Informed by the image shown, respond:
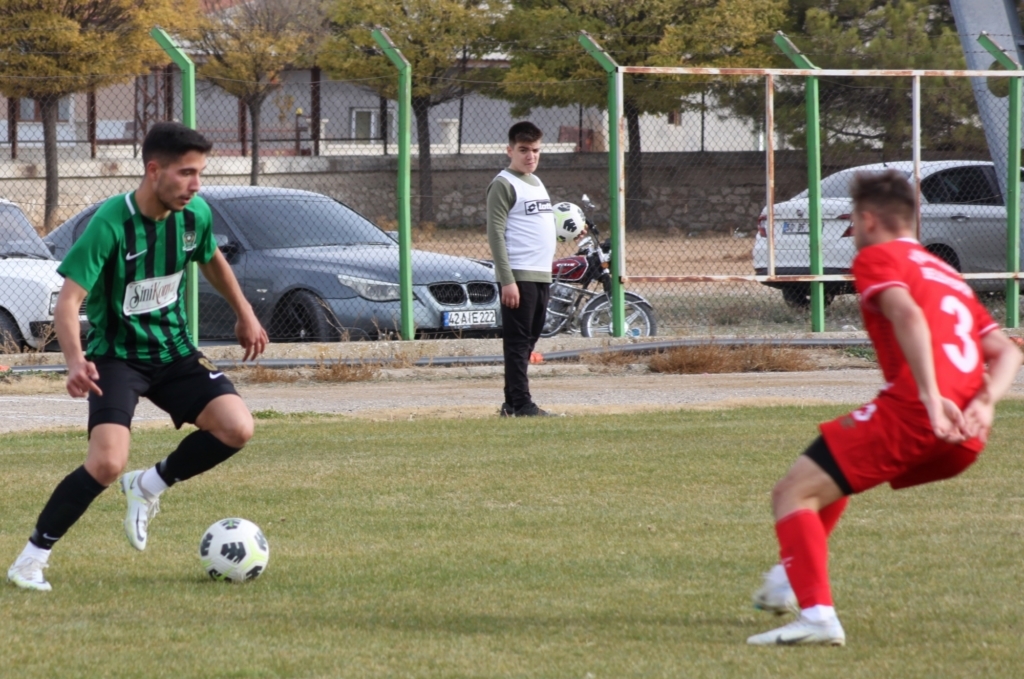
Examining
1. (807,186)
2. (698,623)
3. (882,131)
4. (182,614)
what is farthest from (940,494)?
(882,131)

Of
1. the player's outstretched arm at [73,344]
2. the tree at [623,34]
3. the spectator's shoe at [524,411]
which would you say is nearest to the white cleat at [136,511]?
the player's outstretched arm at [73,344]

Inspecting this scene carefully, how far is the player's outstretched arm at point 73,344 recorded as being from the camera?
5.00m

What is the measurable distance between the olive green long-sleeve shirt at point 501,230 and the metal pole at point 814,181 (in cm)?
516

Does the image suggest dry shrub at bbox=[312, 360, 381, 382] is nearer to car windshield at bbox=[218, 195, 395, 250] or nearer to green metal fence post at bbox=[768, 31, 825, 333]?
car windshield at bbox=[218, 195, 395, 250]

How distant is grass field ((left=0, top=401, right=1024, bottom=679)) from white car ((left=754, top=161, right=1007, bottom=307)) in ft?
18.7

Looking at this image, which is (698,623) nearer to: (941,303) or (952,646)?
(952,646)

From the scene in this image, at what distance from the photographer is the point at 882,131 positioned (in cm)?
1845

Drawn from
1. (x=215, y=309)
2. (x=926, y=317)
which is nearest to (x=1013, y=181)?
(x=215, y=309)

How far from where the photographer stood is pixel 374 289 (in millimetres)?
13312

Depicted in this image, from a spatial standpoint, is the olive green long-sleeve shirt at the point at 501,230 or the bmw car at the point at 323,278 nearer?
the olive green long-sleeve shirt at the point at 501,230

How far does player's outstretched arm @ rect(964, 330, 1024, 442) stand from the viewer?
13.4ft

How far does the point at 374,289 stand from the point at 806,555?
368 inches

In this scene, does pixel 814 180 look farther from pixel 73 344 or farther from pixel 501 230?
pixel 73 344

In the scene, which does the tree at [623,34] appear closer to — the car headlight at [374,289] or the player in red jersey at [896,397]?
the car headlight at [374,289]
